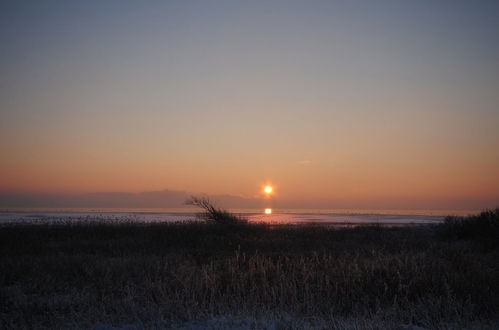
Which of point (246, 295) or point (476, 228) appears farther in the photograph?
point (476, 228)

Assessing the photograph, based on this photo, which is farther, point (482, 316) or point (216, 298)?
point (216, 298)

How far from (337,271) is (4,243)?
1273cm

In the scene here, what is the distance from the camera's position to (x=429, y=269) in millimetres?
7496

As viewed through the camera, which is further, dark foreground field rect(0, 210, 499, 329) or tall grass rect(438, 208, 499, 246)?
tall grass rect(438, 208, 499, 246)

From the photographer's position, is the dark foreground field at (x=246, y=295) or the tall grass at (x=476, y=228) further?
the tall grass at (x=476, y=228)

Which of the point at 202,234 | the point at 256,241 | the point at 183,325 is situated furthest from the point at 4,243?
the point at 183,325

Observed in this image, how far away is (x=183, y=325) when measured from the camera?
201 inches

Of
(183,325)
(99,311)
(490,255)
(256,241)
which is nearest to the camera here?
(183,325)

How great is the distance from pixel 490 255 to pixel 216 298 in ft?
30.6

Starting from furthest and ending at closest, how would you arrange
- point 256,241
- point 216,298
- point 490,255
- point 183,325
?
point 256,241 < point 490,255 < point 216,298 < point 183,325

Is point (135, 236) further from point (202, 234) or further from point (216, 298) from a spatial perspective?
point (216, 298)

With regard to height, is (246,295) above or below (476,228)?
below

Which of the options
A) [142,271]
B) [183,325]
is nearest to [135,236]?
[142,271]

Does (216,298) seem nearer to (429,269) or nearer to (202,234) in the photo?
(429,269)
